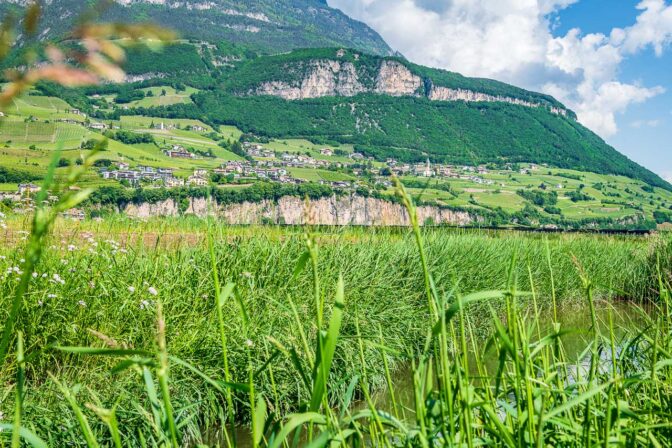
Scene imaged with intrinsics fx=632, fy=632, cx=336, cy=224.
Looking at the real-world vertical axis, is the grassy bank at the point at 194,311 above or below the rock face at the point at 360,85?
below

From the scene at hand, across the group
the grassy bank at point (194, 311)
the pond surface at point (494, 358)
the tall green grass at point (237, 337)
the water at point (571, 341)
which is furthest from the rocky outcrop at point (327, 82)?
the tall green grass at point (237, 337)

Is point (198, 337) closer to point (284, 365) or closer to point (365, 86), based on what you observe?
point (284, 365)

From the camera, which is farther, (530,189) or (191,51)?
(191,51)

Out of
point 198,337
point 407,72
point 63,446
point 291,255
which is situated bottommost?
point 63,446

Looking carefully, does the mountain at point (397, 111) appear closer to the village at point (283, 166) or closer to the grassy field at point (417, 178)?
the grassy field at point (417, 178)

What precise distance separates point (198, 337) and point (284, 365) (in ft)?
3.35

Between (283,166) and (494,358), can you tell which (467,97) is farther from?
(494,358)

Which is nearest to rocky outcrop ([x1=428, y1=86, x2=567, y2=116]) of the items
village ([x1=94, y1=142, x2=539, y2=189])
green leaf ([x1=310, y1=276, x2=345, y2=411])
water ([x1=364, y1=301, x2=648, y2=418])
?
village ([x1=94, y1=142, x2=539, y2=189])

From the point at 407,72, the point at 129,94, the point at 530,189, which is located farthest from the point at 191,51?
the point at 530,189

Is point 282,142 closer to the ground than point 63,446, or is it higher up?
higher up

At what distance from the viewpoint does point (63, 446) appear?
3.94 meters

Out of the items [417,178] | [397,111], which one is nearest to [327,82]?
[397,111]

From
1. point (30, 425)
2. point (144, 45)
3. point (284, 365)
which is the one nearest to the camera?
point (144, 45)

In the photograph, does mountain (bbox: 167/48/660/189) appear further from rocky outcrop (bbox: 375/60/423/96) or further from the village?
the village
